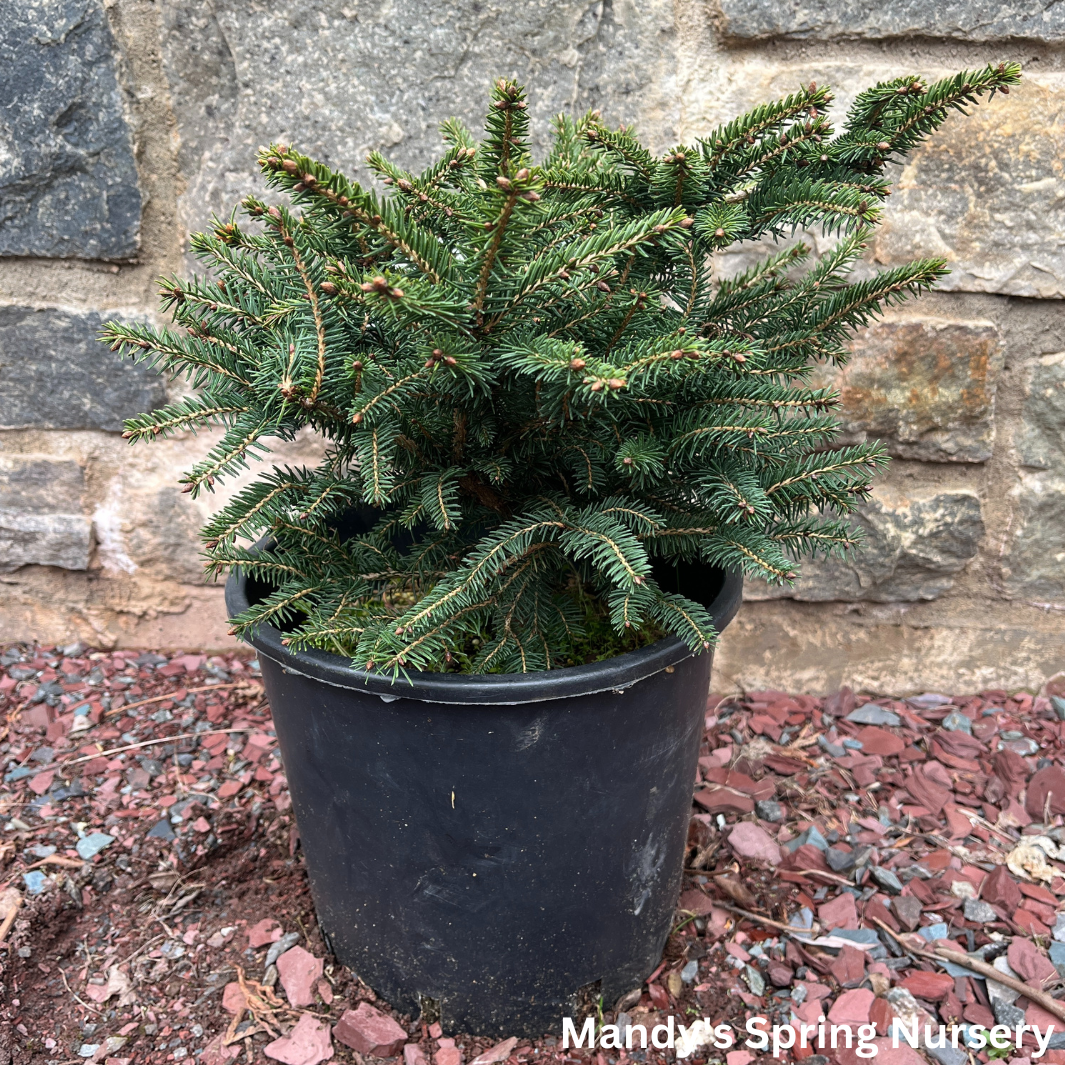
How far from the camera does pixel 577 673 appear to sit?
1.00m

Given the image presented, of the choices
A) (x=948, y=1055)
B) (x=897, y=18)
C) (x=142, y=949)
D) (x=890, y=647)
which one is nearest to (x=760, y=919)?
(x=948, y=1055)

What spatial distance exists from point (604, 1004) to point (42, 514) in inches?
56.8

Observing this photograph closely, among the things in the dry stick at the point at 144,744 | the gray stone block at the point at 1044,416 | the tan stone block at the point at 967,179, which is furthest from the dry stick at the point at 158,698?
the gray stone block at the point at 1044,416

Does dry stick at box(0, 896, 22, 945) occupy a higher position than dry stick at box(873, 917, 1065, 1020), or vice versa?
dry stick at box(0, 896, 22, 945)

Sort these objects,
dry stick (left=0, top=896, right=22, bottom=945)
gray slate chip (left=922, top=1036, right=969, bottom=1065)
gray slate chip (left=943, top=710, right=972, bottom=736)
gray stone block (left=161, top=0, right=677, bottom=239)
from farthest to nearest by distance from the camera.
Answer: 1. gray slate chip (left=943, top=710, right=972, bottom=736)
2. gray stone block (left=161, top=0, right=677, bottom=239)
3. dry stick (left=0, top=896, right=22, bottom=945)
4. gray slate chip (left=922, top=1036, right=969, bottom=1065)

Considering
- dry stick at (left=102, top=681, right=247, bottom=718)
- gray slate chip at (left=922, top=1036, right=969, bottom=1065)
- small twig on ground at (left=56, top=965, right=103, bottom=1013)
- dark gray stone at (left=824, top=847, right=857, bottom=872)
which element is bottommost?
small twig on ground at (left=56, top=965, right=103, bottom=1013)

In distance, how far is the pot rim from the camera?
98 centimetres

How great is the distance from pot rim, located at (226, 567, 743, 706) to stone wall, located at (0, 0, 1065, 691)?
0.83 metres

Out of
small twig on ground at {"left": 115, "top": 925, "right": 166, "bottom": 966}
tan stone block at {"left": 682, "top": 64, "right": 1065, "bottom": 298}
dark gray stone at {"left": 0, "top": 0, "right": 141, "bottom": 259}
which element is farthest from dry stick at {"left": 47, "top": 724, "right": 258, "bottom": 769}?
tan stone block at {"left": 682, "top": 64, "right": 1065, "bottom": 298}

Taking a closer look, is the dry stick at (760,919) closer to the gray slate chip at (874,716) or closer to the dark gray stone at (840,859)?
the dark gray stone at (840,859)

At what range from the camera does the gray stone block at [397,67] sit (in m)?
1.45

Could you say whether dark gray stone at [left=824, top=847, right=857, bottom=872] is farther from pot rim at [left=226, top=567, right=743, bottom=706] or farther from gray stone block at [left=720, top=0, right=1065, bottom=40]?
gray stone block at [left=720, top=0, right=1065, bottom=40]

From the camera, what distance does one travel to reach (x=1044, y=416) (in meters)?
1.66

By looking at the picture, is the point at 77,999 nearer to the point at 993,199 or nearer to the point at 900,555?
the point at 900,555
